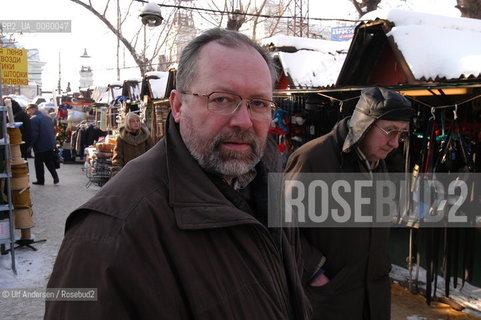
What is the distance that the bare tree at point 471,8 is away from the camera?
943 centimetres

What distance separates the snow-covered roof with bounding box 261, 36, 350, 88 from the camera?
610 centimetres

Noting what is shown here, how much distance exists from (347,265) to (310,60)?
5.09 metres

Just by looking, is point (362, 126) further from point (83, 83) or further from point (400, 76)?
Answer: point (83, 83)

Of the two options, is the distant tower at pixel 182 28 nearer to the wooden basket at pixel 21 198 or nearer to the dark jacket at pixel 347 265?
the wooden basket at pixel 21 198

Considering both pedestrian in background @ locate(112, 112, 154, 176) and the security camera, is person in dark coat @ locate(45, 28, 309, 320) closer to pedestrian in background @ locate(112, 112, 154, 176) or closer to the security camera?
pedestrian in background @ locate(112, 112, 154, 176)

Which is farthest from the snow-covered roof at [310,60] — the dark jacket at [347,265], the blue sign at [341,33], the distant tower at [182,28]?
the distant tower at [182,28]

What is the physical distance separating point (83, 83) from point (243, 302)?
33.8 metres

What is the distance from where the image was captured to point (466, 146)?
13.8ft

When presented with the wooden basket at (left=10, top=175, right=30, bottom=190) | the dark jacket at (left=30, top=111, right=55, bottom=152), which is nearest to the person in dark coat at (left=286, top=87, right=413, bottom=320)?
the wooden basket at (left=10, top=175, right=30, bottom=190)

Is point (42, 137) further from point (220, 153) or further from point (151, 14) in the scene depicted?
point (220, 153)

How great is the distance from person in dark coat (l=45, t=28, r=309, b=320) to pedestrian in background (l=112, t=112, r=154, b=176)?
20.4 feet

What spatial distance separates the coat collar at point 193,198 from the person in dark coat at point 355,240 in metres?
1.28

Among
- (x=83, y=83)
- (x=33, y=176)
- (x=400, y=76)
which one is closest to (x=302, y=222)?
(x=400, y=76)

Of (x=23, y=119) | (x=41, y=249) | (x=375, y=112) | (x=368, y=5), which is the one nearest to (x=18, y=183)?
(x=41, y=249)
